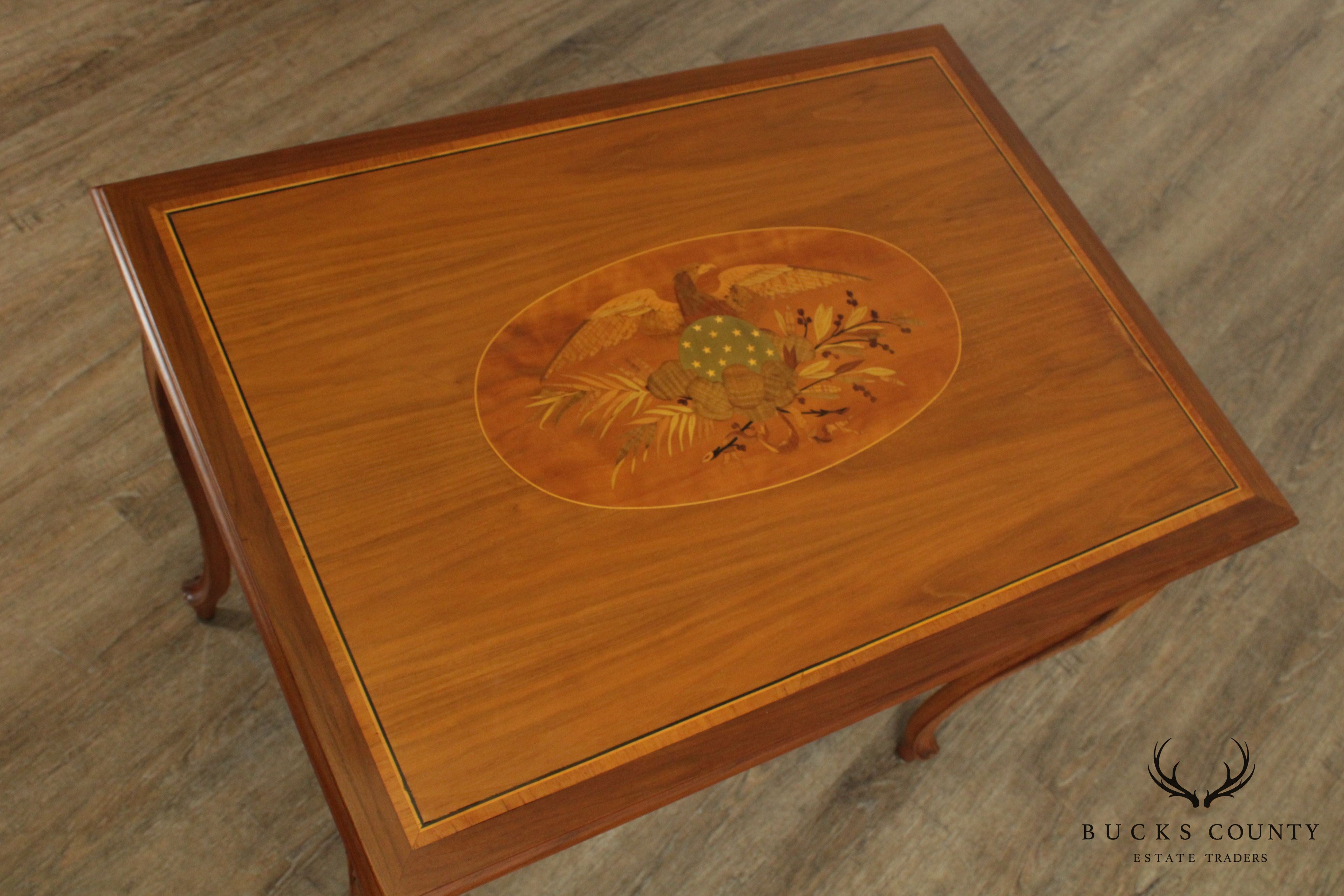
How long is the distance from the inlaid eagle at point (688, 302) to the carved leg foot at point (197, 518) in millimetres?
440

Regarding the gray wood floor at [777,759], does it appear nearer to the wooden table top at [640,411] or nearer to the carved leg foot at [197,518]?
the carved leg foot at [197,518]

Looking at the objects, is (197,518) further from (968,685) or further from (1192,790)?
(1192,790)

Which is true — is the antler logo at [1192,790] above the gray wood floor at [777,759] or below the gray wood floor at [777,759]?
below

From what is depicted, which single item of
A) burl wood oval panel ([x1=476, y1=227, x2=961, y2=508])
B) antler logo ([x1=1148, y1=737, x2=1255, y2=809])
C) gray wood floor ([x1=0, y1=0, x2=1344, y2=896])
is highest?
burl wood oval panel ([x1=476, y1=227, x2=961, y2=508])

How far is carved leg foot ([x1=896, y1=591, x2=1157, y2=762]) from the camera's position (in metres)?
1.34

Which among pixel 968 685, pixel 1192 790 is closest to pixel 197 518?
pixel 968 685

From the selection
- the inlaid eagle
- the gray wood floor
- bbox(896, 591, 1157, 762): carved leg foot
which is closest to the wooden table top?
the inlaid eagle

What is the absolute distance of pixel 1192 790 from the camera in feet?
5.62

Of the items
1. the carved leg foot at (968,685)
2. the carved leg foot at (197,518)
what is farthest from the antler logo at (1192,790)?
the carved leg foot at (197,518)

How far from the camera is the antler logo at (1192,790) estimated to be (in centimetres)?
171

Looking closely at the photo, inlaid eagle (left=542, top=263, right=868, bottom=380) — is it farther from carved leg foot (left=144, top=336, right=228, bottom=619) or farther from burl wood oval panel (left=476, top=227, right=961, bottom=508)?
carved leg foot (left=144, top=336, right=228, bottom=619)

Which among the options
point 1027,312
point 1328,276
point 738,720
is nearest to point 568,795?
point 738,720

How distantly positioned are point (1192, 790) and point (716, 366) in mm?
1103

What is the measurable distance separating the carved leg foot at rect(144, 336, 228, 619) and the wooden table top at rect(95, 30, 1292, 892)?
0.43 ft
